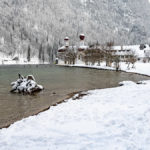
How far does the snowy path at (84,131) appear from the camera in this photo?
6.06 meters

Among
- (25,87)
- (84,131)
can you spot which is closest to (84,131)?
(84,131)

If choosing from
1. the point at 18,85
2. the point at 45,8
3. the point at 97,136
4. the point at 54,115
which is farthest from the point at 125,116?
the point at 45,8

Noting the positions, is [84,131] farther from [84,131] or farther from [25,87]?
[25,87]

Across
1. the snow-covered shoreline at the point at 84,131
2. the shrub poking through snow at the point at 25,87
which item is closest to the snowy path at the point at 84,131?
the snow-covered shoreline at the point at 84,131

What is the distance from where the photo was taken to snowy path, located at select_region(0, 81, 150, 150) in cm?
606

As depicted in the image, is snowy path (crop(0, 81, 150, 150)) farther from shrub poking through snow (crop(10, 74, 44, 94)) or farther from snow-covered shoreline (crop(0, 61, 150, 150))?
shrub poking through snow (crop(10, 74, 44, 94))

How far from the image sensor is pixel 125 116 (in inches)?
341

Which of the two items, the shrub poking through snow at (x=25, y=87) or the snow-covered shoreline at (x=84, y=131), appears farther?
the shrub poking through snow at (x=25, y=87)

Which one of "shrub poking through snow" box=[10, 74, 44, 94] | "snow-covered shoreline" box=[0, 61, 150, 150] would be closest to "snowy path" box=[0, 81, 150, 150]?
"snow-covered shoreline" box=[0, 61, 150, 150]

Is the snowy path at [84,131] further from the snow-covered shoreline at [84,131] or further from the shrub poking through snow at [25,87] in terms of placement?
the shrub poking through snow at [25,87]

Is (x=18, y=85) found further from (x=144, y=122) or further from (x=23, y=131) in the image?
(x=144, y=122)

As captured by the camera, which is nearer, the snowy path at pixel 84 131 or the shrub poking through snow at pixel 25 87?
the snowy path at pixel 84 131

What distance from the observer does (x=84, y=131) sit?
722 centimetres

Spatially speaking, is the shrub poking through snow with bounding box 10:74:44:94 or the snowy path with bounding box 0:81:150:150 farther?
the shrub poking through snow with bounding box 10:74:44:94
